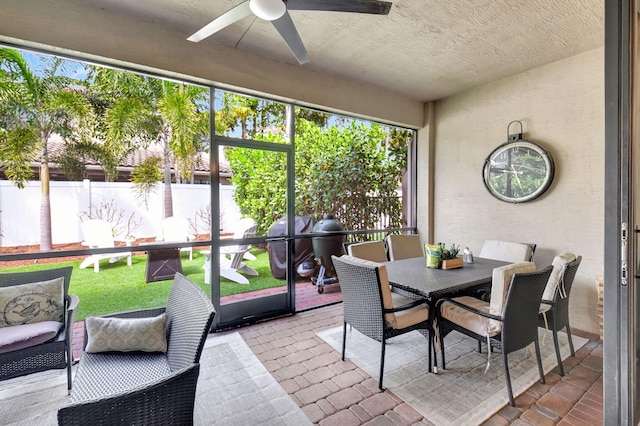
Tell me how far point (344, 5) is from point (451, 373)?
113 inches

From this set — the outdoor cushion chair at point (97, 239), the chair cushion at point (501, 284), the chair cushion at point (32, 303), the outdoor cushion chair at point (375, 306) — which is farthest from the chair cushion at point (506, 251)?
the chair cushion at point (32, 303)

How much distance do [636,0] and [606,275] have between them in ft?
4.42

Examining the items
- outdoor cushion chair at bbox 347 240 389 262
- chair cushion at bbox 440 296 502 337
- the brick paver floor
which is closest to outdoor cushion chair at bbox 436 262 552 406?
chair cushion at bbox 440 296 502 337

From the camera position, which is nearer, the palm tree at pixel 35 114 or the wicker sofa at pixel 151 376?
the wicker sofa at pixel 151 376

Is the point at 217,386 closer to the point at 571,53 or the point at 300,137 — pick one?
the point at 300,137

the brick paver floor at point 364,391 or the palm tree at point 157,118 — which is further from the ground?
the palm tree at point 157,118

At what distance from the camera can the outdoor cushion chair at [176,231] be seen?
3.15 metres

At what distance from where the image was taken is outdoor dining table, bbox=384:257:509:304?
7.77 feet

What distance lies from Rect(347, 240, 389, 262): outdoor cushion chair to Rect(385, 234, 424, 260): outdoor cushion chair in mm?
159

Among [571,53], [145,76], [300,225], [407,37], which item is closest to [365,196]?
[300,225]

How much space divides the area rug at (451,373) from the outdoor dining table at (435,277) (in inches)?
23.5

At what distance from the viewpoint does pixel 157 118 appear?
3078 millimetres

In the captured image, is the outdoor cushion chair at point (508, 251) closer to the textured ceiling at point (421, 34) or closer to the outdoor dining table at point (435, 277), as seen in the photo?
the outdoor dining table at point (435, 277)

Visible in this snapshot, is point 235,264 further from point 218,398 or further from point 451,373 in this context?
point 451,373
